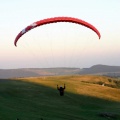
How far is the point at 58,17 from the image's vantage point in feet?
112

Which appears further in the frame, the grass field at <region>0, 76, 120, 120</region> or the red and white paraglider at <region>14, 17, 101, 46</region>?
Answer: the grass field at <region>0, 76, 120, 120</region>

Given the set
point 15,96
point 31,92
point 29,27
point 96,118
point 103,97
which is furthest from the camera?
point 103,97

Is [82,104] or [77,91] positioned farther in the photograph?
[77,91]

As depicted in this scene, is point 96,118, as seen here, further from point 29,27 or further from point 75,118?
point 29,27

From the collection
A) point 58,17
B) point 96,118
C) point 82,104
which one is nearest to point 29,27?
point 58,17

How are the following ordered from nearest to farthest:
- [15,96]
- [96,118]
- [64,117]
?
[64,117] < [96,118] < [15,96]

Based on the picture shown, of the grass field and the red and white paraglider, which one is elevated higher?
the red and white paraglider

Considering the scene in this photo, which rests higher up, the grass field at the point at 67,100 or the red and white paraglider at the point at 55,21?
the red and white paraglider at the point at 55,21

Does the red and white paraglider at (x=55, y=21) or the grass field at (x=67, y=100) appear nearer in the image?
the red and white paraglider at (x=55, y=21)

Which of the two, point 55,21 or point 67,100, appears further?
point 67,100

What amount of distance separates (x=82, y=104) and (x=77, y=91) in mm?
16158

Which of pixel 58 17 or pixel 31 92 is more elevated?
pixel 58 17

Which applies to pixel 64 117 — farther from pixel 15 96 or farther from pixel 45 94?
pixel 45 94

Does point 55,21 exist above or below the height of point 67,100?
above
